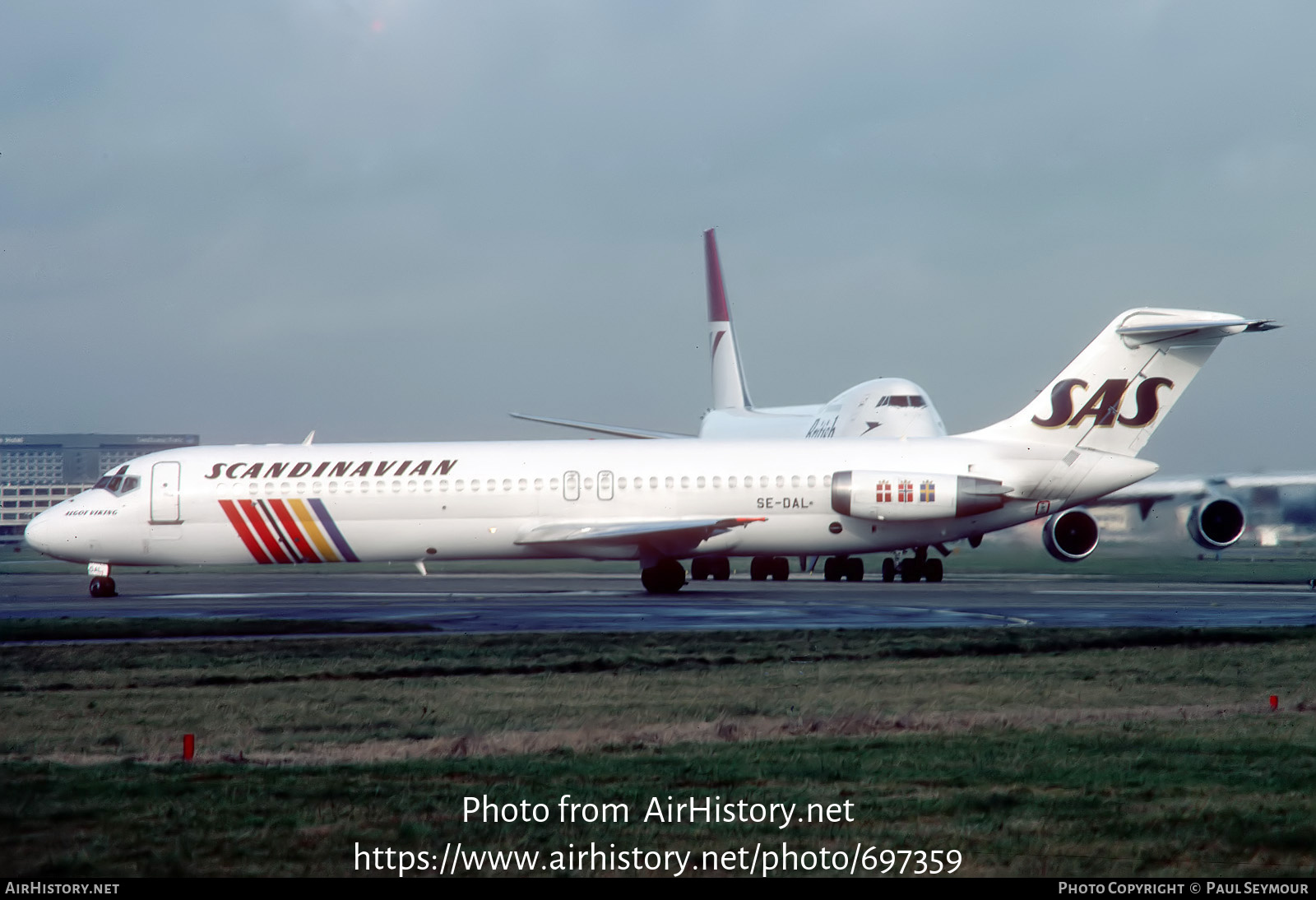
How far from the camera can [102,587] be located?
30.8 metres

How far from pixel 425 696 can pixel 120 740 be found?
10.1 ft

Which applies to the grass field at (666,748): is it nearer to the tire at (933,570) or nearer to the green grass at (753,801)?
the green grass at (753,801)

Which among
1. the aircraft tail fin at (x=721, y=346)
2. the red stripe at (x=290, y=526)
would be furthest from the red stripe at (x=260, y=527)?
the aircraft tail fin at (x=721, y=346)

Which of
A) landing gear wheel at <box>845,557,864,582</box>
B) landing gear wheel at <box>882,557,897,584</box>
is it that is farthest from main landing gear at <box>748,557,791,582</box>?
landing gear wheel at <box>882,557,897,584</box>

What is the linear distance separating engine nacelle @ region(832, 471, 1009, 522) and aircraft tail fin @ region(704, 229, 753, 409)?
154ft

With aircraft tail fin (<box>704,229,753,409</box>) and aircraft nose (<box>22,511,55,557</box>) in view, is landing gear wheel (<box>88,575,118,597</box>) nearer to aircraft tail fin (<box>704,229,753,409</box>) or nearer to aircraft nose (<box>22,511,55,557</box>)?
aircraft nose (<box>22,511,55,557</box>)

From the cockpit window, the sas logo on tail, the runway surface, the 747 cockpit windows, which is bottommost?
the runway surface

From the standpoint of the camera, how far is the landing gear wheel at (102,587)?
30438mm

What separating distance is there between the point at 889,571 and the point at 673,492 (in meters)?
8.35

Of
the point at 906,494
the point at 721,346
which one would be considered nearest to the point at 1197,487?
the point at 906,494

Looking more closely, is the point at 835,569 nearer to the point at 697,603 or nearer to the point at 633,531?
the point at 633,531

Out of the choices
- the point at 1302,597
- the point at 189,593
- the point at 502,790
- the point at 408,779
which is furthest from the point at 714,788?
the point at 189,593

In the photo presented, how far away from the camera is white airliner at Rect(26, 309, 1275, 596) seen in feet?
103

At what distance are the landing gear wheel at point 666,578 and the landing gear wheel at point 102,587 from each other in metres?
12.3
